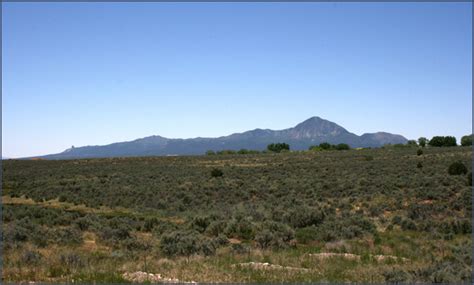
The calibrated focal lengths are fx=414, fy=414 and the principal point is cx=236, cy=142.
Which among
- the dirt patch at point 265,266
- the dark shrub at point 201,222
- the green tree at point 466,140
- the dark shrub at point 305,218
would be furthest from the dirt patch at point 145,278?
the green tree at point 466,140

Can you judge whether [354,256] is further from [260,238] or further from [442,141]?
[442,141]

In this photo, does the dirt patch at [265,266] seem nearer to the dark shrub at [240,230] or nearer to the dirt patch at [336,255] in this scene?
the dirt patch at [336,255]

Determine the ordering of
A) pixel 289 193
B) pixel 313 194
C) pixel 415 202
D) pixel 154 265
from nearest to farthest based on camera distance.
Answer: pixel 154 265 < pixel 415 202 < pixel 313 194 < pixel 289 193

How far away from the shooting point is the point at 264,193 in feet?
93.9

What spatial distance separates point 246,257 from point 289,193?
17.0 meters

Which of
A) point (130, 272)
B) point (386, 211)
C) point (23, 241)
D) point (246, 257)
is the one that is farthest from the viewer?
point (386, 211)

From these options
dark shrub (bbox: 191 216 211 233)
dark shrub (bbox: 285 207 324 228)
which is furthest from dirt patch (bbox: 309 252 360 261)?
dark shrub (bbox: 191 216 211 233)

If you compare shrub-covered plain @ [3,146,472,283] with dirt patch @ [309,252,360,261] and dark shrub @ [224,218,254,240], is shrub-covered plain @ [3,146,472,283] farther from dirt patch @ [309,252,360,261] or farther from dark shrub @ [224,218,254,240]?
dirt patch @ [309,252,360,261]

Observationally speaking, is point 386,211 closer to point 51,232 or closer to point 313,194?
point 313,194

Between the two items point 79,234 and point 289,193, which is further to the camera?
point 289,193

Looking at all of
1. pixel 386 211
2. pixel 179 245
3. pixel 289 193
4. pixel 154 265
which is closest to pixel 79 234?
pixel 179 245

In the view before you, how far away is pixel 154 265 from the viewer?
9.46m

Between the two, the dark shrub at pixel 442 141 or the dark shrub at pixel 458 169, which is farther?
the dark shrub at pixel 442 141

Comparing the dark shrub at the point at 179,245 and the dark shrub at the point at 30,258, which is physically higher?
the dark shrub at the point at 30,258
